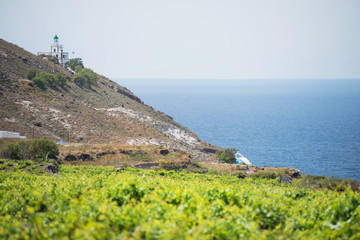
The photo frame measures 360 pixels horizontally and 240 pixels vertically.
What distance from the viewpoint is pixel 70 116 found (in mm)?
54750

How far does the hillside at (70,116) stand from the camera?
48.2 meters

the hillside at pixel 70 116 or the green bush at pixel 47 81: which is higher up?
the green bush at pixel 47 81

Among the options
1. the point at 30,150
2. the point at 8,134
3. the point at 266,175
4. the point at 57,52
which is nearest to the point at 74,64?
the point at 57,52

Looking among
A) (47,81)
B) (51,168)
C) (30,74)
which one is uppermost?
(30,74)

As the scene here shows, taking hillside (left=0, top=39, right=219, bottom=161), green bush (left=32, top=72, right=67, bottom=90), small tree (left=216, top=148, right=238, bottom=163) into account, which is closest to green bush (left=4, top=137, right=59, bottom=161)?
hillside (left=0, top=39, right=219, bottom=161)

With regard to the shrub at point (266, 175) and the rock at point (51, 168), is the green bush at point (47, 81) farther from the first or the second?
the shrub at point (266, 175)

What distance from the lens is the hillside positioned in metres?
48.2

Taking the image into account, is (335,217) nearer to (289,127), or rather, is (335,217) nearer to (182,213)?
(182,213)

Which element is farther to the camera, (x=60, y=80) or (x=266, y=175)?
(x=60, y=80)

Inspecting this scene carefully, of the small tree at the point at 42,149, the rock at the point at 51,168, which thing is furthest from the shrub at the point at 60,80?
the rock at the point at 51,168

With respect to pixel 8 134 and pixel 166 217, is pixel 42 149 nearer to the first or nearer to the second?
pixel 8 134

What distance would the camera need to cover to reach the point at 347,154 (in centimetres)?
7494

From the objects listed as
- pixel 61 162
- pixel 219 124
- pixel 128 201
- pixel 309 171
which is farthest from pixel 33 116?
pixel 219 124

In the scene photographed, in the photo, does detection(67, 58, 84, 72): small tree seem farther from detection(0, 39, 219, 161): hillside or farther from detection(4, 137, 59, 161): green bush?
detection(4, 137, 59, 161): green bush
